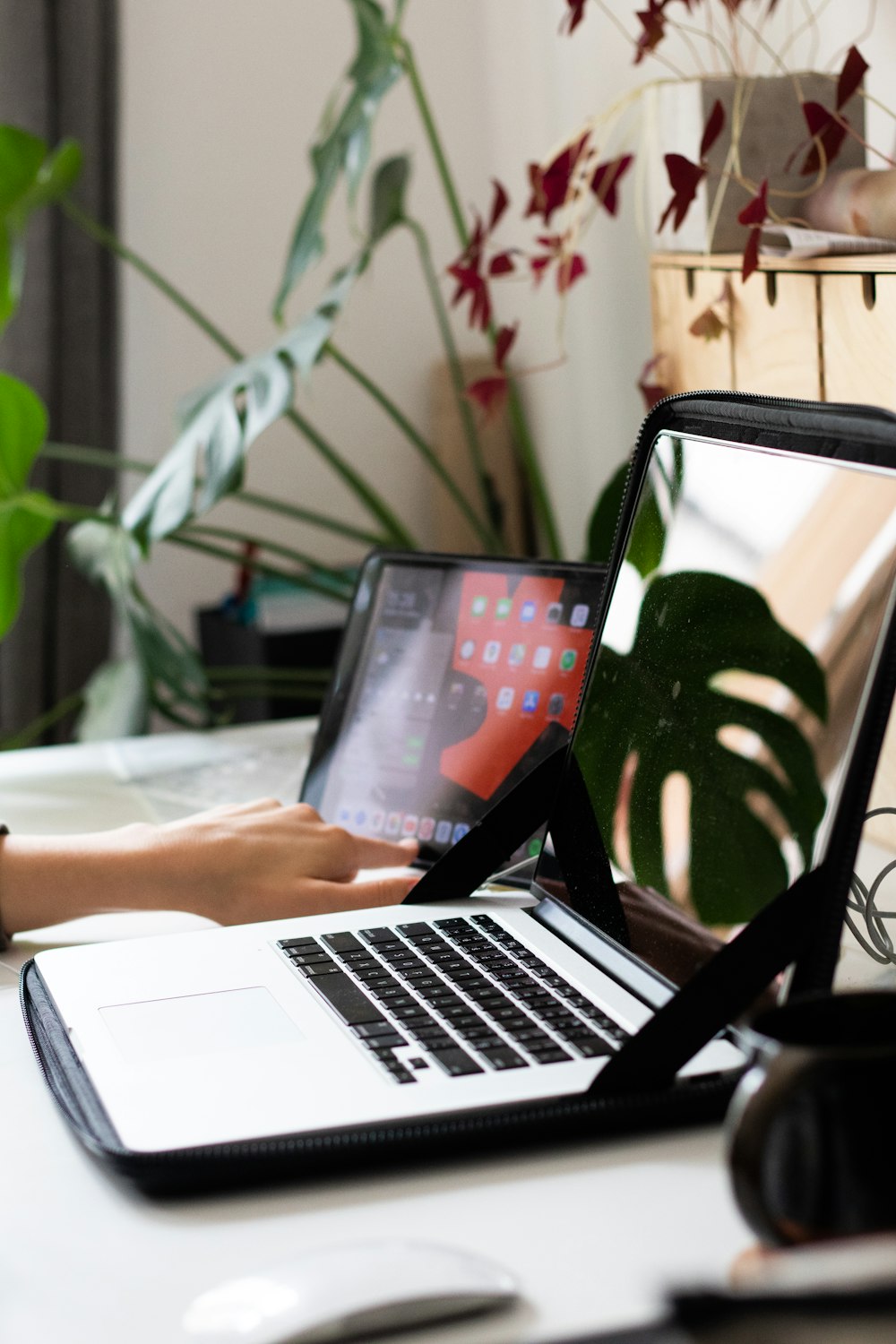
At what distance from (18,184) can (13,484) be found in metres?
0.42

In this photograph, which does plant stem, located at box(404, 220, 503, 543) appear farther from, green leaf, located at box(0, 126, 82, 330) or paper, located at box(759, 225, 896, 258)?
paper, located at box(759, 225, 896, 258)

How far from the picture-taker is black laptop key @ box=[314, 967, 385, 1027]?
648 millimetres

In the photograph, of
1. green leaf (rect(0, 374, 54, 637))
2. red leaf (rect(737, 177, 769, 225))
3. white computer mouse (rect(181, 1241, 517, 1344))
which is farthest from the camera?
green leaf (rect(0, 374, 54, 637))

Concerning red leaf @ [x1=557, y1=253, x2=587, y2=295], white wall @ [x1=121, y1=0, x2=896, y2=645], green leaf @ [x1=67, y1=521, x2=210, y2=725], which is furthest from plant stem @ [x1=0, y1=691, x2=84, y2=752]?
red leaf @ [x1=557, y1=253, x2=587, y2=295]

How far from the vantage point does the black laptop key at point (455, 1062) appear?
1.93ft

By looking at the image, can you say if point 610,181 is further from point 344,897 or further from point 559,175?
point 344,897

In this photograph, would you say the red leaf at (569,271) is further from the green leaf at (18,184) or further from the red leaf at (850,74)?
the green leaf at (18,184)

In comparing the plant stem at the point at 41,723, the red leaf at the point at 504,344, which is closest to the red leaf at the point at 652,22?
the red leaf at the point at 504,344

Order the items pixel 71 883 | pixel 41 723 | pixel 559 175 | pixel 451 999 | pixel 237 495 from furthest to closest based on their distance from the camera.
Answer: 1. pixel 41 723
2. pixel 237 495
3. pixel 559 175
4. pixel 71 883
5. pixel 451 999

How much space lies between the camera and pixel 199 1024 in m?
0.66

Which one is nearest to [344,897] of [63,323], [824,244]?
[824,244]

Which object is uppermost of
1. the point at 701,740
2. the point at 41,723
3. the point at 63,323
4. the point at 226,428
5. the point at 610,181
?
the point at 610,181

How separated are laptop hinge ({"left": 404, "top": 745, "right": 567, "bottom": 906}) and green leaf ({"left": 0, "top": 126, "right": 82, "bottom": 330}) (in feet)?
3.30

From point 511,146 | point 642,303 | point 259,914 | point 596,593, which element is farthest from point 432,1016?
point 511,146
